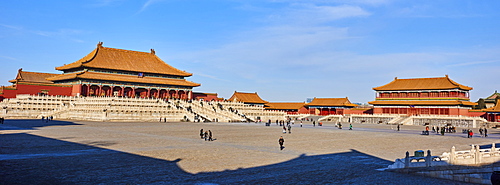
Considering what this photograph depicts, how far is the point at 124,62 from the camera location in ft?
265

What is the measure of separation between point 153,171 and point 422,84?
262 ft

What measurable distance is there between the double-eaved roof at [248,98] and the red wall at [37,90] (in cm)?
4025

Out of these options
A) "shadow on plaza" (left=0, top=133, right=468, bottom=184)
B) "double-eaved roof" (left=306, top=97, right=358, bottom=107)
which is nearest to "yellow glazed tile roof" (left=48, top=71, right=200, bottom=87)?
"double-eaved roof" (left=306, top=97, right=358, bottom=107)

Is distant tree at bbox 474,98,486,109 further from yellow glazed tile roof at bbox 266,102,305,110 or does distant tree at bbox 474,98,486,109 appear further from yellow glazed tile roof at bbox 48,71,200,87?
yellow glazed tile roof at bbox 48,71,200,87

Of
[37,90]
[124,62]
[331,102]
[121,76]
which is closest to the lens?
[37,90]

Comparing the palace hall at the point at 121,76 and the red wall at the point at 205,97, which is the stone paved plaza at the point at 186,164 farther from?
the red wall at the point at 205,97

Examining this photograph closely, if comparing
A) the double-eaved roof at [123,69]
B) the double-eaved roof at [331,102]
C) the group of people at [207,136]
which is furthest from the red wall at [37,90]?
the double-eaved roof at [331,102]

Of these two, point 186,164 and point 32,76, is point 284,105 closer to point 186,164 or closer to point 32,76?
point 32,76

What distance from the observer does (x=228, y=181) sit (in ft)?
45.8

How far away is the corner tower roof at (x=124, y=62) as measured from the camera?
249 feet

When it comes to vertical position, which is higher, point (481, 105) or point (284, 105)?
point (481, 105)

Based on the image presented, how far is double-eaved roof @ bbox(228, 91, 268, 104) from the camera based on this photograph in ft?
330

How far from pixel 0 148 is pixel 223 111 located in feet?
156

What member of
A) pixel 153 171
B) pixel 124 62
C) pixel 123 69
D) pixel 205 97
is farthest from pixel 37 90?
pixel 153 171
